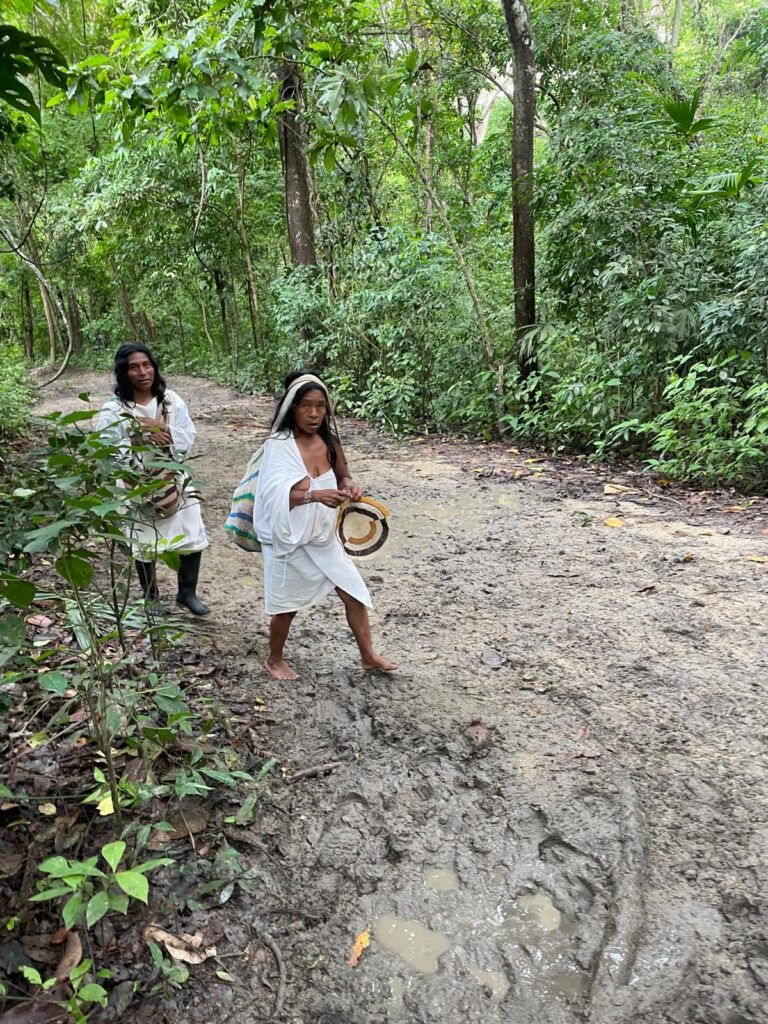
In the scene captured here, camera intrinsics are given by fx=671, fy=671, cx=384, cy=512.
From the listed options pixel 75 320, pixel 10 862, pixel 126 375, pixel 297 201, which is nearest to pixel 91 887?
pixel 10 862

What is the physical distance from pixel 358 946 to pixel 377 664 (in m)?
1.58

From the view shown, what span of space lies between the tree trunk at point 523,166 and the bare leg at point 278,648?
5.65m

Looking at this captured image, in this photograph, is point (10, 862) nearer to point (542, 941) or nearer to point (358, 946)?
point (358, 946)

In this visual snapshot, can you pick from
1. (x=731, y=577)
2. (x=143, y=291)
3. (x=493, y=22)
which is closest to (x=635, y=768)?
(x=731, y=577)

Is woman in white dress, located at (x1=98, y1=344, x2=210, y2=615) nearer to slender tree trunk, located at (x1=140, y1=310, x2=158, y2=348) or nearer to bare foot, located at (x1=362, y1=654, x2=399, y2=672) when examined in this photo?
bare foot, located at (x1=362, y1=654, x2=399, y2=672)

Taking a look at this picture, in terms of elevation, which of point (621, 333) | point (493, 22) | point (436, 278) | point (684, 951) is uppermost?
point (493, 22)

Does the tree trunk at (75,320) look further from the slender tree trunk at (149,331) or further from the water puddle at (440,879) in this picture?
the water puddle at (440,879)

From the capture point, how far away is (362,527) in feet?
11.6

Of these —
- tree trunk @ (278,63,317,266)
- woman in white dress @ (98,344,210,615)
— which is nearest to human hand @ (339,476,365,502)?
woman in white dress @ (98,344,210,615)

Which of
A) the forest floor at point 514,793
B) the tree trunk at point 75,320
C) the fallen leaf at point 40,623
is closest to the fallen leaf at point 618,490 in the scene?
the forest floor at point 514,793

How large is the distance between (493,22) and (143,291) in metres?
13.5

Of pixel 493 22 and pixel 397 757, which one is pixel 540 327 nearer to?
pixel 493 22

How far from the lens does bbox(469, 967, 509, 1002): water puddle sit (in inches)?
76.9

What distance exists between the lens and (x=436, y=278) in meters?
8.98
